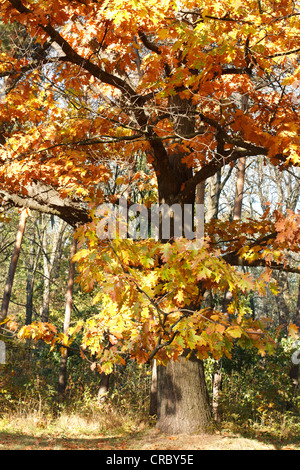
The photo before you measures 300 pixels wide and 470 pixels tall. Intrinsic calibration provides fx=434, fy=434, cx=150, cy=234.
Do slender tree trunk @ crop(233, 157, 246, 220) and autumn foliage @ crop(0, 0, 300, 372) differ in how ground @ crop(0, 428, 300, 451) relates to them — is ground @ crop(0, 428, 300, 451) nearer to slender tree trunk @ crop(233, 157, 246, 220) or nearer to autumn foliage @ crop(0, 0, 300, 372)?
autumn foliage @ crop(0, 0, 300, 372)

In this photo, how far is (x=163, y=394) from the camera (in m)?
7.42

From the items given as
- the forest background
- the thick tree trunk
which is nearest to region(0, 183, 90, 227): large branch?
the forest background

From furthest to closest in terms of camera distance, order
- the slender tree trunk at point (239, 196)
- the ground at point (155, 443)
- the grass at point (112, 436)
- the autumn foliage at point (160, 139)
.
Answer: the slender tree trunk at point (239, 196) → the grass at point (112, 436) → the ground at point (155, 443) → the autumn foliage at point (160, 139)

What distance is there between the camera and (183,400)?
7.23 metres

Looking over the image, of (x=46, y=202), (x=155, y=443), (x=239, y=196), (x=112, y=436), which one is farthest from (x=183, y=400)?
(x=239, y=196)

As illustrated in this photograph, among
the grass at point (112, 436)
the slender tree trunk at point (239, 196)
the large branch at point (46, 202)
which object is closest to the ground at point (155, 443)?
the grass at point (112, 436)

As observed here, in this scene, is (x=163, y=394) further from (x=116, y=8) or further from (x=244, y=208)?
(x=244, y=208)

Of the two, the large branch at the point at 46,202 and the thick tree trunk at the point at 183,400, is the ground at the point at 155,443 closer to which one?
the thick tree trunk at the point at 183,400

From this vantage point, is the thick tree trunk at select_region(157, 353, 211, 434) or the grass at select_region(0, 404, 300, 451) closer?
the grass at select_region(0, 404, 300, 451)

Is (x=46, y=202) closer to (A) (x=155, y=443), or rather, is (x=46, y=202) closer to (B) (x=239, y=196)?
(A) (x=155, y=443)

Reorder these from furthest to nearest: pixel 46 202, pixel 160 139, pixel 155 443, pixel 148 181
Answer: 1. pixel 148 181
2. pixel 46 202
3. pixel 155 443
4. pixel 160 139

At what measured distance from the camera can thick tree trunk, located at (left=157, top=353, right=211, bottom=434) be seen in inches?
283

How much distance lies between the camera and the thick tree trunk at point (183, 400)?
7184mm

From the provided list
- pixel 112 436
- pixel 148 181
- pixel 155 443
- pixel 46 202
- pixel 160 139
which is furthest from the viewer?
pixel 148 181
